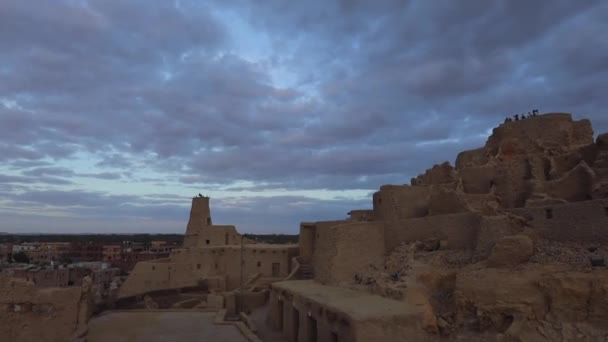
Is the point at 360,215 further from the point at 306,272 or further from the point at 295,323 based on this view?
the point at 295,323

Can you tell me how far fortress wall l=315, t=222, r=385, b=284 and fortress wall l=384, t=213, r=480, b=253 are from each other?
1.58ft

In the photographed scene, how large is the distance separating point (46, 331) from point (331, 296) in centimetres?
919

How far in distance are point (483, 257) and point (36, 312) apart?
14143 mm

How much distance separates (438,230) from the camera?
56.6 ft

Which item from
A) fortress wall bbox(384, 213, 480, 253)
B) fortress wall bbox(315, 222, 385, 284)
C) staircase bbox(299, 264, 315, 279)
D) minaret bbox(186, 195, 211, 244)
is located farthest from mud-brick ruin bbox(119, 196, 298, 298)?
fortress wall bbox(384, 213, 480, 253)

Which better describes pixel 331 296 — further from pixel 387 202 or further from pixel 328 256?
pixel 387 202

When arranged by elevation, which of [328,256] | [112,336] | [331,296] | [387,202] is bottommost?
[112,336]

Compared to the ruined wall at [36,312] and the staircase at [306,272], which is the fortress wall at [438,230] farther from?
the ruined wall at [36,312]

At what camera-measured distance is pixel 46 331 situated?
14.8m

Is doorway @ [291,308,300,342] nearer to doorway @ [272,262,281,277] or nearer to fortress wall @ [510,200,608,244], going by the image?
fortress wall @ [510,200,608,244]

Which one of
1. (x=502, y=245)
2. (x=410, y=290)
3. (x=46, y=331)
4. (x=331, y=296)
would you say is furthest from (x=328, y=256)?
(x=46, y=331)

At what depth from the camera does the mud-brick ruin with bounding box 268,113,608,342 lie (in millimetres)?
12016

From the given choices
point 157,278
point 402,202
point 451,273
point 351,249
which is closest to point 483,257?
point 451,273

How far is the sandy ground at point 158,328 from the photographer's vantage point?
50.1 feet
